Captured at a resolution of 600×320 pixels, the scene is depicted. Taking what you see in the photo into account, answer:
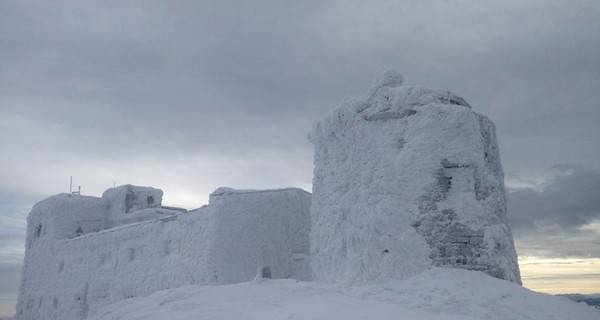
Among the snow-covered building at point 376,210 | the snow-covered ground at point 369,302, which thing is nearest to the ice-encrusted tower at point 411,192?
the snow-covered building at point 376,210

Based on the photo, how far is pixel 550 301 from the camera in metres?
10.1

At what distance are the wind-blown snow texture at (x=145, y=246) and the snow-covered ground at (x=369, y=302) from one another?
25.1ft

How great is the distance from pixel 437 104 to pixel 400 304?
4.82 m

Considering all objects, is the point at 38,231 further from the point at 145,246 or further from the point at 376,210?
the point at 376,210

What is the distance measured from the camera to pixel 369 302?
9.28 metres

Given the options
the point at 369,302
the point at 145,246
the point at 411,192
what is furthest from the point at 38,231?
the point at 369,302

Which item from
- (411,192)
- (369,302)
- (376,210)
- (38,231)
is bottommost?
(369,302)

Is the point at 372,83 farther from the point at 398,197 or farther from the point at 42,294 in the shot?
the point at 42,294

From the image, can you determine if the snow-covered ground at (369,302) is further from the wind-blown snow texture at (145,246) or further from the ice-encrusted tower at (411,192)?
the wind-blown snow texture at (145,246)

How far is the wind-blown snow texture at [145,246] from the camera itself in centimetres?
1841

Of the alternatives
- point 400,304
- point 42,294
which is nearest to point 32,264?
point 42,294

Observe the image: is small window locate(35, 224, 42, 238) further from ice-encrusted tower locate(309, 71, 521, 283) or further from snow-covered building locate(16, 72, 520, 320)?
ice-encrusted tower locate(309, 71, 521, 283)

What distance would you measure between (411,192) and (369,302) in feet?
11.3

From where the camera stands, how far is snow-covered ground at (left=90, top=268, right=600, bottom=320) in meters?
8.52
